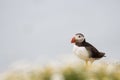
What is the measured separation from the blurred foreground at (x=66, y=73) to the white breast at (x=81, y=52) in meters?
2.13

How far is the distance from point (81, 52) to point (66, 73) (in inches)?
87.8

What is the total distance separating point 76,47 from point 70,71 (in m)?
2.27

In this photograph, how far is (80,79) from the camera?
4.45 ft

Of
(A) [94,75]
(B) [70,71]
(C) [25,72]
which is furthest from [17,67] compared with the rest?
(A) [94,75]

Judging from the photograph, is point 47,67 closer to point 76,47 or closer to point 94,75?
point 94,75

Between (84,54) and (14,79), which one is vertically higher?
(14,79)

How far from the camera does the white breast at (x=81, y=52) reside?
11.8 feet

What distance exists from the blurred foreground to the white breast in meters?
2.13

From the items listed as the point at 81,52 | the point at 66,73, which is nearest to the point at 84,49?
A: the point at 81,52

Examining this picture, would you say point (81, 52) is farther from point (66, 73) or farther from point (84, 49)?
point (66, 73)

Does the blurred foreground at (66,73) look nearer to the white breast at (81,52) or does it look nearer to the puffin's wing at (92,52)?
the white breast at (81,52)

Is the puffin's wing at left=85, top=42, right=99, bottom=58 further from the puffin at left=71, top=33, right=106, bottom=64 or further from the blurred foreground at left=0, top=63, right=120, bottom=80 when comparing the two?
the blurred foreground at left=0, top=63, right=120, bottom=80

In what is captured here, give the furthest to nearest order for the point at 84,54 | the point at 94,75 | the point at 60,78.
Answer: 1. the point at 84,54
2. the point at 94,75
3. the point at 60,78

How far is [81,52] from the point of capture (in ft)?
11.8
